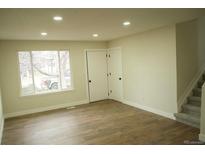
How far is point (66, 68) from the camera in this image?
6.11m

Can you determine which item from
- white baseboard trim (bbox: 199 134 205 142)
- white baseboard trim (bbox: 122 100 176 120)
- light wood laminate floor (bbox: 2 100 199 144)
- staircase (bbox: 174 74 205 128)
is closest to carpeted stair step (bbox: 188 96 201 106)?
staircase (bbox: 174 74 205 128)

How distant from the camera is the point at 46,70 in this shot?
5789mm

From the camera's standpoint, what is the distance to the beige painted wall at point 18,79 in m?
5.04

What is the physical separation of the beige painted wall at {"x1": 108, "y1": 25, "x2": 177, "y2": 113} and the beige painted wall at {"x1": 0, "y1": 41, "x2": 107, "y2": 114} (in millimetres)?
1547

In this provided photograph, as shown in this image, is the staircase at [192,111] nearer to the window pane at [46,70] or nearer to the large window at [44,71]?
the large window at [44,71]

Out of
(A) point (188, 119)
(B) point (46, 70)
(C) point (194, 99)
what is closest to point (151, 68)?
(C) point (194, 99)

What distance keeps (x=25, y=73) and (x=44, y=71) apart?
60 centimetres

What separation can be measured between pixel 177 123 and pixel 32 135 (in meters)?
3.37

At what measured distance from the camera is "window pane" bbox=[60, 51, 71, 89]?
19.8ft

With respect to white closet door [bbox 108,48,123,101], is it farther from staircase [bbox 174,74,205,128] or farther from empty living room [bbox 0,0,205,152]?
staircase [bbox 174,74,205,128]

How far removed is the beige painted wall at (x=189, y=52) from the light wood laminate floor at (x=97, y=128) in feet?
3.10
